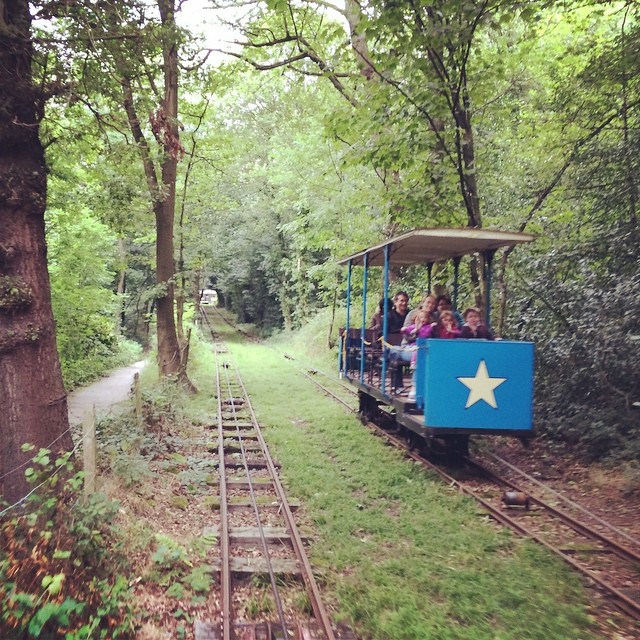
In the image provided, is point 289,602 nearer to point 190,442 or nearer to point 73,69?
point 190,442

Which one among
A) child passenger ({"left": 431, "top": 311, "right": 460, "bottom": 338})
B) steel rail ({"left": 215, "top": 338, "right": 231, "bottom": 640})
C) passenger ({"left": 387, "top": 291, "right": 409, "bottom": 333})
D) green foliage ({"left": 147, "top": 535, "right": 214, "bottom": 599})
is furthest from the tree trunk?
passenger ({"left": 387, "top": 291, "right": 409, "bottom": 333})

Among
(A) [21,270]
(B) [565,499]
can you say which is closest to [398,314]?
(B) [565,499]

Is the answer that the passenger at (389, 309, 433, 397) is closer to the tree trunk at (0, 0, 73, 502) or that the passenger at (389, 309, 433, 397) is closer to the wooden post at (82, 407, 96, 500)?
the wooden post at (82, 407, 96, 500)

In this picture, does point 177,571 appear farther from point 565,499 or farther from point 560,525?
point 565,499

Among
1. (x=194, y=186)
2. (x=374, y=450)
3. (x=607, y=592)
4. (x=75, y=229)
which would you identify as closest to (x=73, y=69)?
(x=374, y=450)

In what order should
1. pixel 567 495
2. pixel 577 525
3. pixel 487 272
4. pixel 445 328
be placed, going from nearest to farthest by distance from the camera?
pixel 577 525 → pixel 567 495 → pixel 445 328 → pixel 487 272

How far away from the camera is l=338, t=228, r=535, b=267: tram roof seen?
25.3 ft

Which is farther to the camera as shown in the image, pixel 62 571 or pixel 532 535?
pixel 532 535

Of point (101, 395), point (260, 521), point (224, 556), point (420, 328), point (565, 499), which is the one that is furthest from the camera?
point (101, 395)

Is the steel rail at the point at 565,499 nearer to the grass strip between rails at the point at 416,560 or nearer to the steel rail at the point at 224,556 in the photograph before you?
the grass strip between rails at the point at 416,560

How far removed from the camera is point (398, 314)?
10.6m

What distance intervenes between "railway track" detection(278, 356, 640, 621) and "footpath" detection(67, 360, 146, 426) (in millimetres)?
6305

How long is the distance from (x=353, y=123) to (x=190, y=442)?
5.96 m

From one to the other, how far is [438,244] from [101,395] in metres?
10.5
